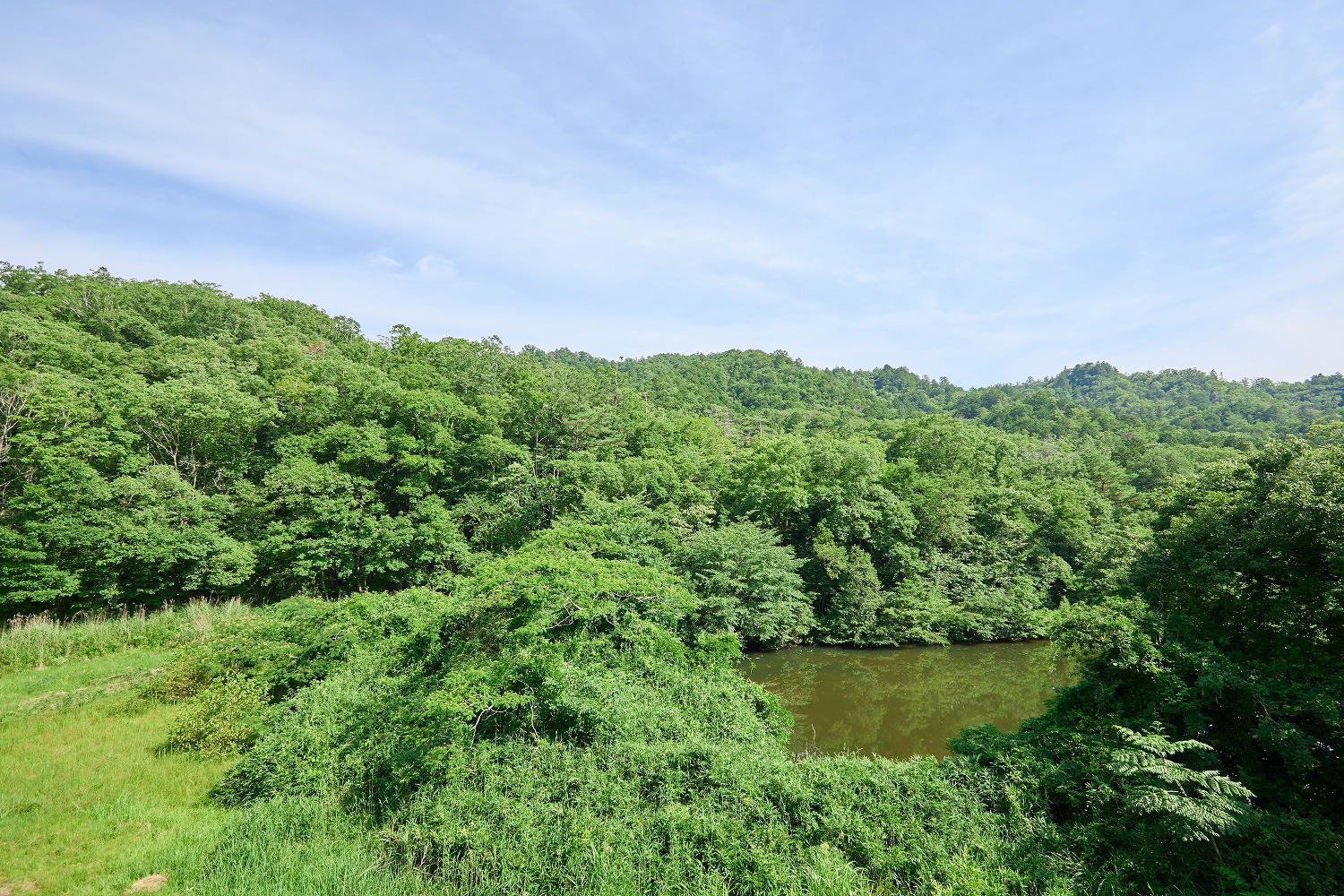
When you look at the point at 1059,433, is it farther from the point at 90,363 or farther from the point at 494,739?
the point at 90,363

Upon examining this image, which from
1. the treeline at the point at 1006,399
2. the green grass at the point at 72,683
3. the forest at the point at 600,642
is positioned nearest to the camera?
the forest at the point at 600,642

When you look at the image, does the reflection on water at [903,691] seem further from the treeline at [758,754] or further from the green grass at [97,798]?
the green grass at [97,798]

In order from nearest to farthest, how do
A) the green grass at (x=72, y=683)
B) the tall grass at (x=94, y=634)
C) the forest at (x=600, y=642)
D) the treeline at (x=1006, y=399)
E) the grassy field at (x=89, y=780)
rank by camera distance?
the forest at (x=600, y=642), the grassy field at (x=89, y=780), the green grass at (x=72, y=683), the tall grass at (x=94, y=634), the treeline at (x=1006, y=399)

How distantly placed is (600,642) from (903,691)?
1268 centimetres

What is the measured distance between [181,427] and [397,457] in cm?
886

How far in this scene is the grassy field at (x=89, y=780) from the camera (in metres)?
6.80

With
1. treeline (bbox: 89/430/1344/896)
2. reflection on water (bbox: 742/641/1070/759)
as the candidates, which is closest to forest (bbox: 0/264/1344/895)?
treeline (bbox: 89/430/1344/896)

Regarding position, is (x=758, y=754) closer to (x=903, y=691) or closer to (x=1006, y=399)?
(x=903, y=691)

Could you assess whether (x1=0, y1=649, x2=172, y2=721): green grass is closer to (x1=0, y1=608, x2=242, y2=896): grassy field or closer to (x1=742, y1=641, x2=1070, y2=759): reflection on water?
(x1=0, y1=608, x2=242, y2=896): grassy field

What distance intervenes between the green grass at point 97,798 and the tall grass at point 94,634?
2.25 m

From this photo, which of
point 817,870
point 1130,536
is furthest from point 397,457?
point 1130,536

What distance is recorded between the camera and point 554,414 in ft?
101

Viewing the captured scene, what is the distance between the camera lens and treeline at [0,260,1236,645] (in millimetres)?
18938

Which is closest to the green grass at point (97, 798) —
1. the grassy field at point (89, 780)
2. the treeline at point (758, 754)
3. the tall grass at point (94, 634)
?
the grassy field at point (89, 780)
